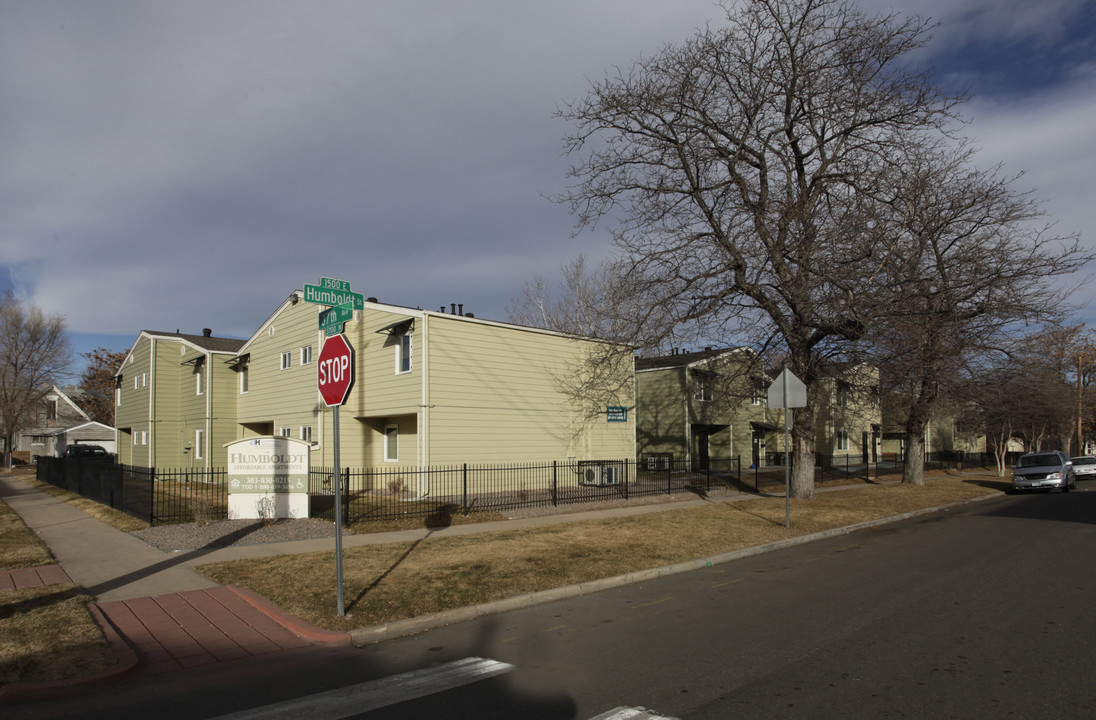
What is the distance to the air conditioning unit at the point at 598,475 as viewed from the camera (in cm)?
2366

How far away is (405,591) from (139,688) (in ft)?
11.2

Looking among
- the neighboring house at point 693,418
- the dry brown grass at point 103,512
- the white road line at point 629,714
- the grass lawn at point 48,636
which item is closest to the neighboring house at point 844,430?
the neighboring house at point 693,418

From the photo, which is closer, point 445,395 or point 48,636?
point 48,636

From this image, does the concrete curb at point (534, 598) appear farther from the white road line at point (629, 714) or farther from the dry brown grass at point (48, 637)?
the white road line at point (629, 714)

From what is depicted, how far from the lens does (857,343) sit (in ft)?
64.2

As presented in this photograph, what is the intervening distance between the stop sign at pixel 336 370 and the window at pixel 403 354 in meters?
13.8

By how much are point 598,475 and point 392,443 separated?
7.23m

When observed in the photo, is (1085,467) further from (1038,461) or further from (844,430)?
(1038,461)

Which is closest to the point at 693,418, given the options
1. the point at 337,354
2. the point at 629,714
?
the point at 337,354

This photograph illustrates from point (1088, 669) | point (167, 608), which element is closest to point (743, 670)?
point (1088, 669)

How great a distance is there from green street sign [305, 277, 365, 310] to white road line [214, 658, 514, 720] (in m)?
3.78

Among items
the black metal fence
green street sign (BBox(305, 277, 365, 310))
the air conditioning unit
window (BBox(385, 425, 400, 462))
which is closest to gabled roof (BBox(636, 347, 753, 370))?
the black metal fence

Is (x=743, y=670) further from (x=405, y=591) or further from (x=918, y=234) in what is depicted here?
(x=918, y=234)

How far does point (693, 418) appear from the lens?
Answer: 34688mm
